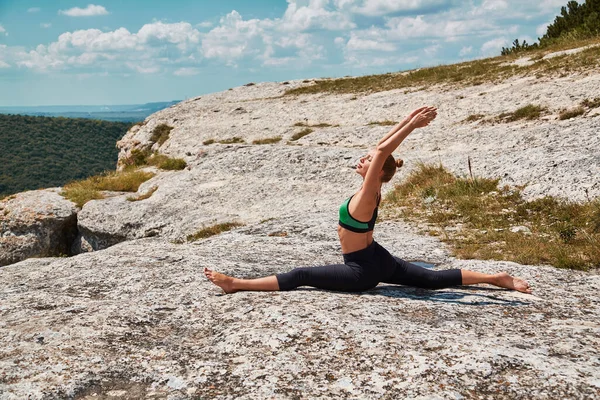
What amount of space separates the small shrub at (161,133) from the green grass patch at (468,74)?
34.4ft

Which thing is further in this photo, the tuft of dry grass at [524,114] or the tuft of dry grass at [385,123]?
the tuft of dry grass at [385,123]

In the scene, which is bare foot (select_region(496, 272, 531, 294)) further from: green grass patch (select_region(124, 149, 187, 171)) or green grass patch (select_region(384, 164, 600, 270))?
green grass patch (select_region(124, 149, 187, 171))

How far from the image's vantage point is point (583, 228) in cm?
1062

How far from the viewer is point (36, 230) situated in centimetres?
2034

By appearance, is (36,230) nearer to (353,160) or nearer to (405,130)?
(353,160)

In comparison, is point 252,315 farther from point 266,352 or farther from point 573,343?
point 573,343

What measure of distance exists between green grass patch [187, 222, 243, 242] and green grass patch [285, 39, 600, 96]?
56.7 ft

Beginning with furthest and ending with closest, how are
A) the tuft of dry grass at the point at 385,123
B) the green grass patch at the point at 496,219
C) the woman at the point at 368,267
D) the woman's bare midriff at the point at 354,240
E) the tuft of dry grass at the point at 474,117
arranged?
the tuft of dry grass at the point at 385,123 → the tuft of dry grass at the point at 474,117 → the green grass patch at the point at 496,219 → the woman's bare midriff at the point at 354,240 → the woman at the point at 368,267

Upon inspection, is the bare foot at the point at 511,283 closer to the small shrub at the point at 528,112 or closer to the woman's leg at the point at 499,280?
the woman's leg at the point at 499,280

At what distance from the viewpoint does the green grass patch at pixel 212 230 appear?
1515 cm

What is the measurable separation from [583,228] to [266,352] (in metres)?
8.61

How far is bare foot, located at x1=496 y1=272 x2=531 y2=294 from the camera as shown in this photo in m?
7.17

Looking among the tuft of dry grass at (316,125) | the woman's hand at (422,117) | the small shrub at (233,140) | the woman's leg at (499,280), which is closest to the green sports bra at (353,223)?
the woman's hand at (422,117)

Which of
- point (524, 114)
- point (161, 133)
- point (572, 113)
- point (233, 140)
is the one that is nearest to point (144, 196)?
point (233, 140)
